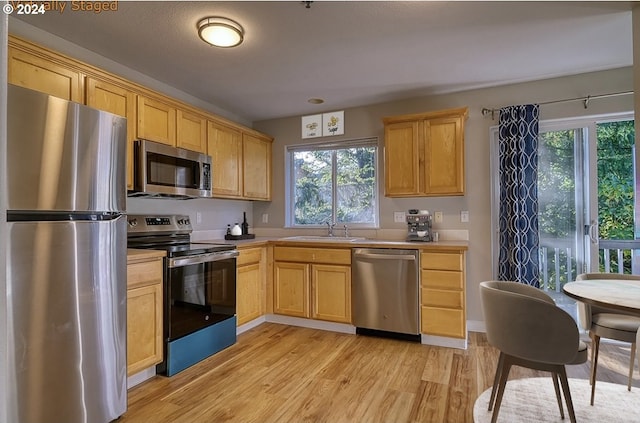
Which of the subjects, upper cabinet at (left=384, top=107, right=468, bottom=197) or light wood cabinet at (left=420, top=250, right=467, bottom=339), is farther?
upper cabinet at (left=384, top=107, right=468, bottom=197)

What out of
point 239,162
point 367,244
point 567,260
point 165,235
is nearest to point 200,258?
point 165,235

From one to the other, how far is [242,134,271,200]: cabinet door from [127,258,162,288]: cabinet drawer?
161cm

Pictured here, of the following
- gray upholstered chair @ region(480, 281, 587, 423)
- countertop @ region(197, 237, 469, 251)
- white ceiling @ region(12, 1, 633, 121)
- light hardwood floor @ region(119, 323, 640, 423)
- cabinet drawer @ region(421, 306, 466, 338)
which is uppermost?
white ceiling @ region(12, 1, 633, 121)

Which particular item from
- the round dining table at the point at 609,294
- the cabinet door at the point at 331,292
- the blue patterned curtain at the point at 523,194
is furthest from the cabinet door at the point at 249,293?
the round dining table at the point at 609,294

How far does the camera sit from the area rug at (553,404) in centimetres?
187

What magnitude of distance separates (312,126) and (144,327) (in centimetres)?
283

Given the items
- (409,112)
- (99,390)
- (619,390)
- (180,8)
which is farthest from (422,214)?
(99,390)

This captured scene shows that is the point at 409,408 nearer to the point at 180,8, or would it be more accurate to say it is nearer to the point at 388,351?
the point at 388,351

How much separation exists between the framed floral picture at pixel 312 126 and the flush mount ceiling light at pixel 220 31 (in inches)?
72.1

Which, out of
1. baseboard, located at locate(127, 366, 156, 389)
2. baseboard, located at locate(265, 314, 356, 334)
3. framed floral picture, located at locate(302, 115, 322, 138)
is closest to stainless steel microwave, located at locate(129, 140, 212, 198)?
baseboard, located at locate(127, 366, 156, 389)

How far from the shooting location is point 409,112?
3654 millimetres

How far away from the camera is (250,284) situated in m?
3.40

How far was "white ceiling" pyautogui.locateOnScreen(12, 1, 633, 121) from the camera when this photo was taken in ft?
6.86

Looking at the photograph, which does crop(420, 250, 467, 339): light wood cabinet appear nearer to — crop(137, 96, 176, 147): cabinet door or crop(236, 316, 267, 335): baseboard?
crop(236, 316, 267, 335): baseboard
